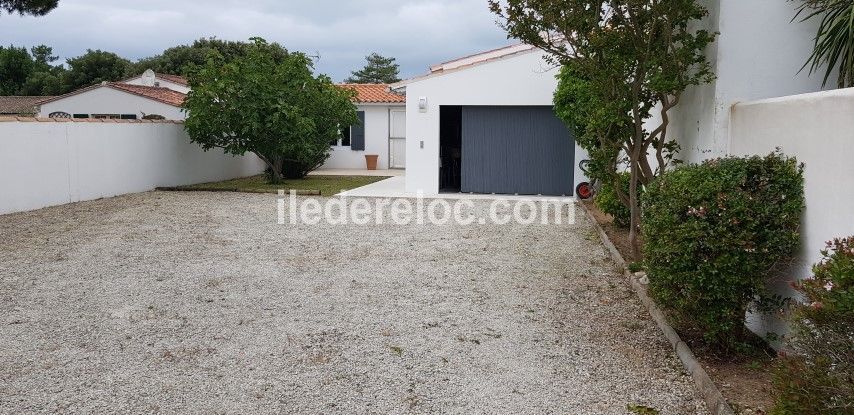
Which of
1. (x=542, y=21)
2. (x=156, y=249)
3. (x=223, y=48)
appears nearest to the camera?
(x=542, y=21)

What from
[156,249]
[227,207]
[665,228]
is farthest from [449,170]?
[665,228]

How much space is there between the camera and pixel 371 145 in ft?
89.2

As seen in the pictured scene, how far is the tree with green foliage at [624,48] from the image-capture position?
6.72m

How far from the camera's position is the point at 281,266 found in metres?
8.57

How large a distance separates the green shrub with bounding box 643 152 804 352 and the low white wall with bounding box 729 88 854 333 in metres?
0.11

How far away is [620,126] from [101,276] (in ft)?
20.0

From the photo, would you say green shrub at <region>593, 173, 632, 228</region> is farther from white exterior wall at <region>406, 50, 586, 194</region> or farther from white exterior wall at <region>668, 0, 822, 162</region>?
white exterior wall at <region>406, 50, 586, 194</region>

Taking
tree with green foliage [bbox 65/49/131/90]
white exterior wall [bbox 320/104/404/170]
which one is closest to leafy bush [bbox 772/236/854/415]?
white exterior wall [bbox 320/104/404/170]

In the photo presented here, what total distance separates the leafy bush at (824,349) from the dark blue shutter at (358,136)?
24397 millimetres

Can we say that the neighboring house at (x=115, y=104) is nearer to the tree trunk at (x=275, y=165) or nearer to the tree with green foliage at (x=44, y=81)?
the tree trunk at (x=275, y=165)

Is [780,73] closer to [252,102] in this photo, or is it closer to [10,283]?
[10,283]

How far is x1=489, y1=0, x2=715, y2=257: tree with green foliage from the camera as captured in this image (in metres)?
6.72

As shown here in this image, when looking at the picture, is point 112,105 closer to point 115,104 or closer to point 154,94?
point 115,104

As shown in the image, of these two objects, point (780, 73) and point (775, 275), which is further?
point (780, 73)
